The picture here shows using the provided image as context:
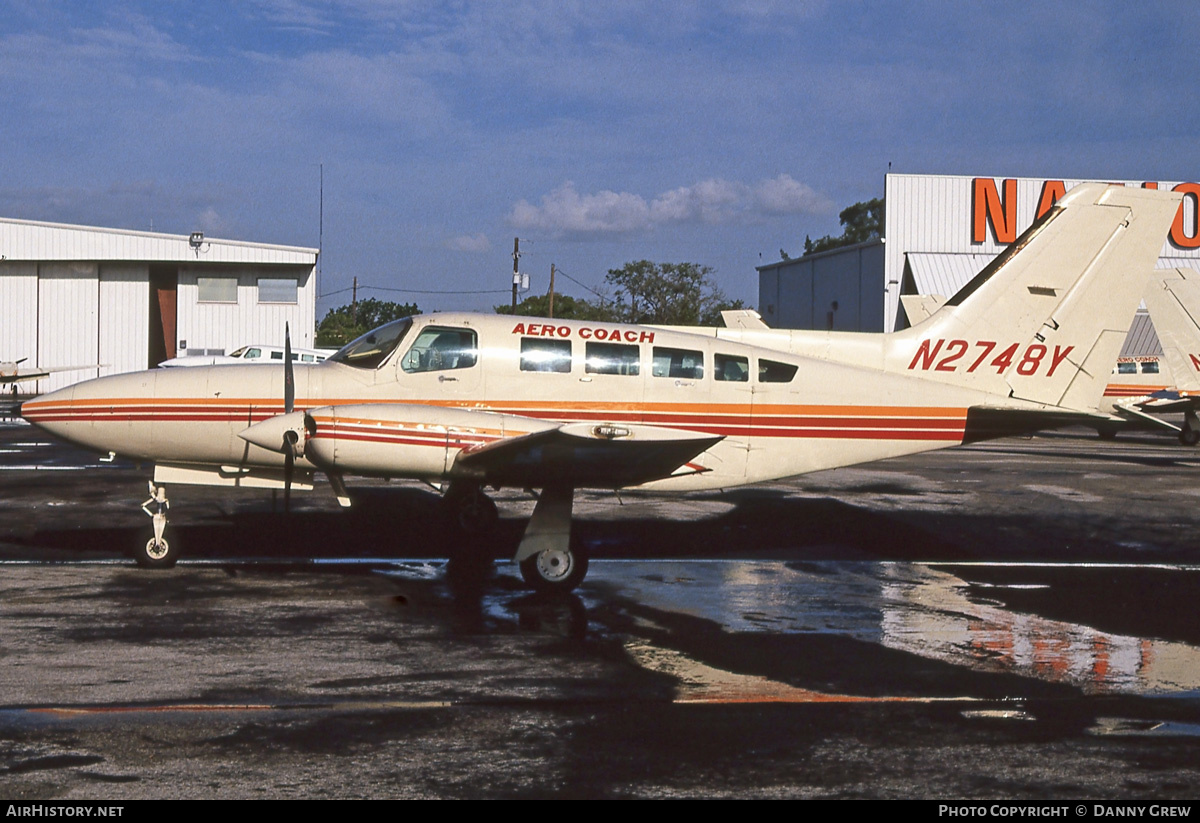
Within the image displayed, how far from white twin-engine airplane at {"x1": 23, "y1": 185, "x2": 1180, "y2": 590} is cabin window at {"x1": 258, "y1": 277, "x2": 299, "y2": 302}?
39.2 metres

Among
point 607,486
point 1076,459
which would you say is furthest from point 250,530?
point 1076,459

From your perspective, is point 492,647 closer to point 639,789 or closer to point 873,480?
point 639,789

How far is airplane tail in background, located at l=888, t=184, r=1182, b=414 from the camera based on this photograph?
42.0 ft

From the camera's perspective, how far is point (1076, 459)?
26.3 metres

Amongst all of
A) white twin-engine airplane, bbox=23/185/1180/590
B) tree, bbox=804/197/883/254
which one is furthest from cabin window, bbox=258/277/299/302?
tree, bbox=804/197/883/254

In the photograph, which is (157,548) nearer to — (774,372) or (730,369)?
(730,369)

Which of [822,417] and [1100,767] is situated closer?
[1100,767]

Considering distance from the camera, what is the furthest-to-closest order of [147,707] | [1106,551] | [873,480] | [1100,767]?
[873,480], [1106,551], [147,707], [1100,767]

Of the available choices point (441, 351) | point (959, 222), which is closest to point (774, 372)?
point (441, 351)

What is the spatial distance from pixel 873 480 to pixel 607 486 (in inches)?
446

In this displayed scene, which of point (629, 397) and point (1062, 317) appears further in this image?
point (1062, 317)

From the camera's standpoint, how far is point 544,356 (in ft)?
38.2

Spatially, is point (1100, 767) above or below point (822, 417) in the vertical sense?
below

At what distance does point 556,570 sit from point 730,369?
120 inches
